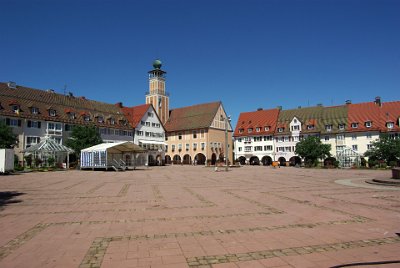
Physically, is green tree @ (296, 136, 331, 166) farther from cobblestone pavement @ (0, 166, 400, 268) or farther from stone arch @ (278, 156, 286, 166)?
cobblestone pavement @ (0, 166, 400, 268)

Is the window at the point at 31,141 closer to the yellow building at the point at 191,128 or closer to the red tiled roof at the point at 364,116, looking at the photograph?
the yellow building at the point at 191,128

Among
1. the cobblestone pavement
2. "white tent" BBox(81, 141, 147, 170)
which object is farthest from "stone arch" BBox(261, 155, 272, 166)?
the cobblestone pavement

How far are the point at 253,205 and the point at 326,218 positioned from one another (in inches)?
122

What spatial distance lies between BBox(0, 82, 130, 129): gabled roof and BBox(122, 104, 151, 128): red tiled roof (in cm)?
186

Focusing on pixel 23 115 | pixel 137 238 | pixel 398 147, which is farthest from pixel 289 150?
pixel 137 238

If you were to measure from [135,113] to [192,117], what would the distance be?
14739mm

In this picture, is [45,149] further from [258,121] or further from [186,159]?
[258,121]

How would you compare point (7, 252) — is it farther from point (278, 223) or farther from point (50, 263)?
point (278, 223)

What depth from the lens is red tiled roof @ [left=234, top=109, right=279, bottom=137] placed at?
77250mm

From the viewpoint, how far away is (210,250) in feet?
21.6

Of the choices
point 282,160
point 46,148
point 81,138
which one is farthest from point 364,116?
point 46,148

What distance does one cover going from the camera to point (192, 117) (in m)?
80.4

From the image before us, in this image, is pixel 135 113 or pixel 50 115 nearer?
pixel 50 115

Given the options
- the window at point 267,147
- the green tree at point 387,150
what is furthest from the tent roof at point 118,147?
the window at point 267,147
